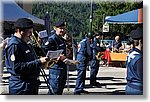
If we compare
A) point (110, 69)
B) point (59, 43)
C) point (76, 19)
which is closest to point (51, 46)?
point (59, 43)

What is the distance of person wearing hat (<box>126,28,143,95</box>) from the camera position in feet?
9.71

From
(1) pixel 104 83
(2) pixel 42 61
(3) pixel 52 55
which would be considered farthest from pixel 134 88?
(1) pixel 104 83

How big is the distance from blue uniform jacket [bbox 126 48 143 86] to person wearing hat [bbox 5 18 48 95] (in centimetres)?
72

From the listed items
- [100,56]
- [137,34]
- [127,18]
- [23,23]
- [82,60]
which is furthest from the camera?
[82,60]

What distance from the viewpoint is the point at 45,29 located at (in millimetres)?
3180

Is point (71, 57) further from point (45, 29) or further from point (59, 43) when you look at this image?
point (45, 29)

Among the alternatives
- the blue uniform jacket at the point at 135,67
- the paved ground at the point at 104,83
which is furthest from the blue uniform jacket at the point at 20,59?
the blue uniform jacket at the point at 135,67

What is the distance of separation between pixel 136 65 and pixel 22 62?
918mm

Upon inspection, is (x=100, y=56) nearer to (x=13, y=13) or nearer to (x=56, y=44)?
(x=56, y=44)

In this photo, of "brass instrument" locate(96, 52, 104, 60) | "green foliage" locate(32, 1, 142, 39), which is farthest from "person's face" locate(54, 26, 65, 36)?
"brass instrument" locate(96, 52, 104, 60)

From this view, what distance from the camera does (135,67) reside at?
2.96 meters

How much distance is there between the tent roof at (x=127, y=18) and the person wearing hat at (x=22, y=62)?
0.74 m

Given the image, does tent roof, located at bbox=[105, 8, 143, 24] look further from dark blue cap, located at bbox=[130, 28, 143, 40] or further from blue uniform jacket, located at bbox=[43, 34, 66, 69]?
blue uniform jacket, located at bbox=[43, 34, 66, 69]

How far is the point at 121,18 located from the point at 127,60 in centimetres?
37
